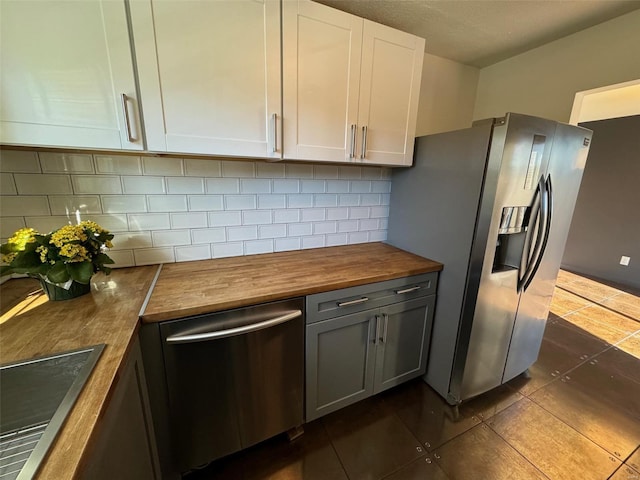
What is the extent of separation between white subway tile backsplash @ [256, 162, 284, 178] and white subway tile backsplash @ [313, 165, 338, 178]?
0.24 metres

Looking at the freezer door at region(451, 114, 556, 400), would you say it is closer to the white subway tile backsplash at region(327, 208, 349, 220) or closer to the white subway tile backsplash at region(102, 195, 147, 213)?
the white subway tile backsplash at region(327, 208, 349, 220)

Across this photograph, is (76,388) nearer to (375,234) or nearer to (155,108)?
(155,108)

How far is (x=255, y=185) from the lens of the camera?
1609 millimetres

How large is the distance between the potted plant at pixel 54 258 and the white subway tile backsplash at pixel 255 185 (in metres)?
0.78

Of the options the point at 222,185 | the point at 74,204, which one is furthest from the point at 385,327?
the point at 74,204

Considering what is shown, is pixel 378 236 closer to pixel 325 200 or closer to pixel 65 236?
pixel 325 200

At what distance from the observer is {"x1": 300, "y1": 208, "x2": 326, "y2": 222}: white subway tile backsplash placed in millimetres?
1799

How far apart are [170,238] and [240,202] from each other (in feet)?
1.45

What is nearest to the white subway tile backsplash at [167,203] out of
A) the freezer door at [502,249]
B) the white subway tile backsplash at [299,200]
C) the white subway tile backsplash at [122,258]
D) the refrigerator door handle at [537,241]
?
the white subway tile backsplash at [122,258]

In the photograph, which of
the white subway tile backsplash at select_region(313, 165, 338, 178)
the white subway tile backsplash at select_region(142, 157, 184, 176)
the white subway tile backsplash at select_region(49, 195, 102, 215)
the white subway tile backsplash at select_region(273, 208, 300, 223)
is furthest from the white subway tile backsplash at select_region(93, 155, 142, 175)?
the white subway tile backsplash at select_region(313, 165, 338, 178)

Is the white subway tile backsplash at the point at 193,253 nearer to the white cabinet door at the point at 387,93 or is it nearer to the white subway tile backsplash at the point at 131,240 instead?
the white subway tile backsplash at the point at 131,240

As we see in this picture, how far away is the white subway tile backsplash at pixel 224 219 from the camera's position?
Result: 5.06 feet

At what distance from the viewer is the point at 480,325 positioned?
153 centimetres

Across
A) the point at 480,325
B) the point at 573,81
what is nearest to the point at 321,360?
the point at 480,325
